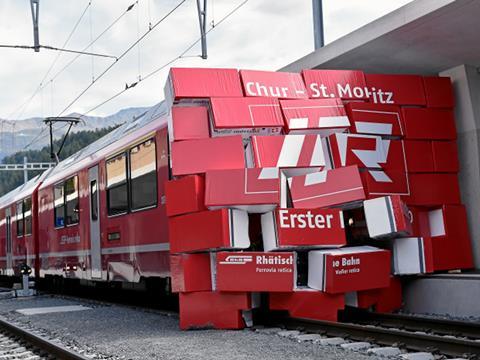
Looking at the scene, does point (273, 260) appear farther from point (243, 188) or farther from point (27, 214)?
point (27, 214)

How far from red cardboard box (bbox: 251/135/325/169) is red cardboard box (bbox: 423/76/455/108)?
225 centimetres

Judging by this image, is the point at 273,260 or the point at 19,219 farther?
the point at 19,219

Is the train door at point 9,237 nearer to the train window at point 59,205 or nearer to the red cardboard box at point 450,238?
the train window at point 59,205

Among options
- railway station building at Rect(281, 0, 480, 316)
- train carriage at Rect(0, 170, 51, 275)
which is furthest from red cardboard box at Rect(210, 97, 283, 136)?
train carriage at Rect(0, 170, 51, 275)

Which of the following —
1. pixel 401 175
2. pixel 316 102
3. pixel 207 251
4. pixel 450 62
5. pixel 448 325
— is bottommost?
pixel 448 325

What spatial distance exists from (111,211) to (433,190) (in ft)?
19.5

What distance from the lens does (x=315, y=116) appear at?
378 inches

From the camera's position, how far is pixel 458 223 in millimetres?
10523

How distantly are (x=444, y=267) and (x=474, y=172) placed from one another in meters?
1.73

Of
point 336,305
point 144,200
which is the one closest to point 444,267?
point 336,305

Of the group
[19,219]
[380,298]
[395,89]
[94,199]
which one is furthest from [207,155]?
[19,219]

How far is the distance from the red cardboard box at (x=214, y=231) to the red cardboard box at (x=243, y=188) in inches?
4.8

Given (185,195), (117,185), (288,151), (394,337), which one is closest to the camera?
(394,337)

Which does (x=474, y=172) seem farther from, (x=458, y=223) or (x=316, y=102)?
(x=316, y=102)
